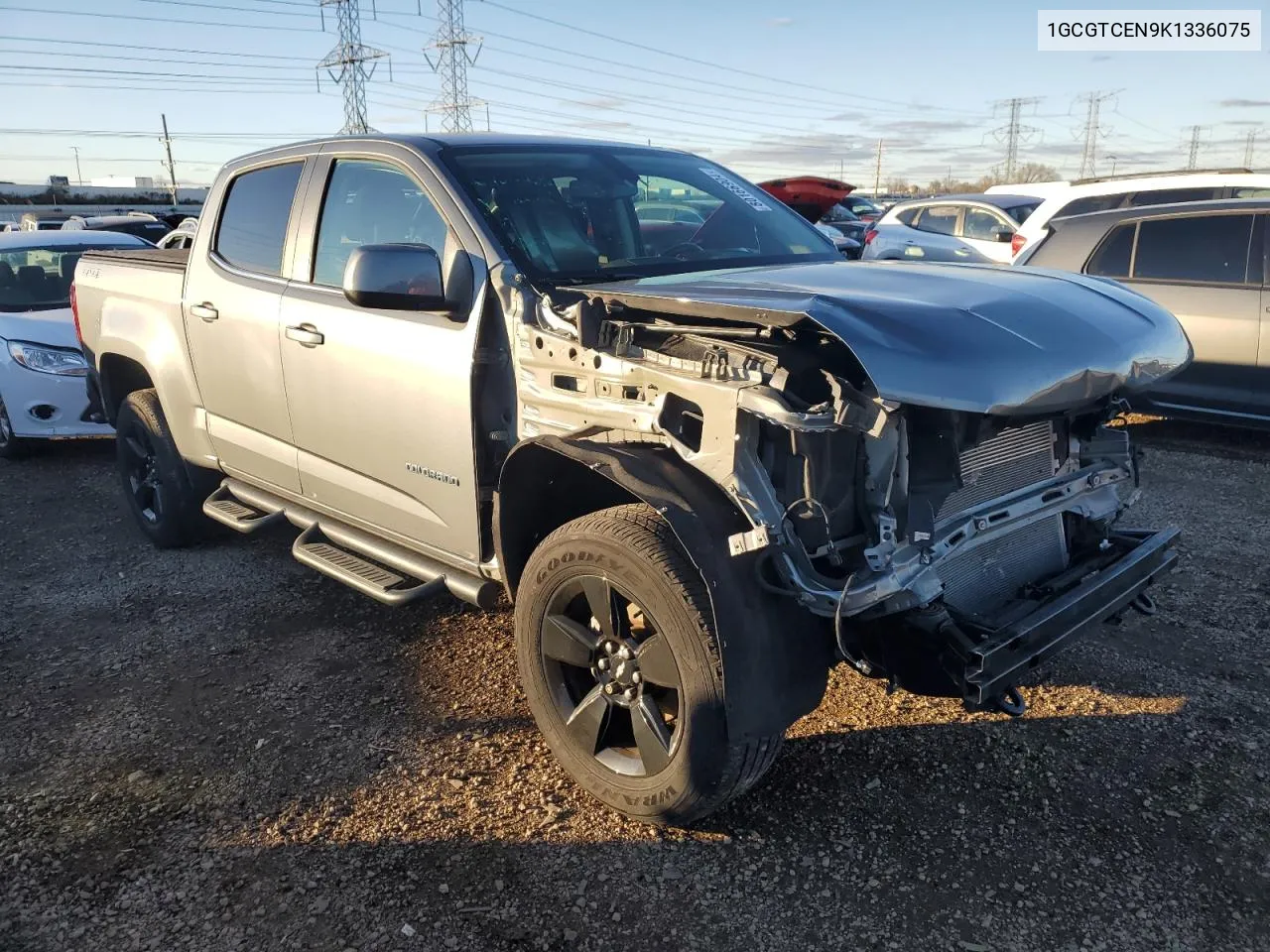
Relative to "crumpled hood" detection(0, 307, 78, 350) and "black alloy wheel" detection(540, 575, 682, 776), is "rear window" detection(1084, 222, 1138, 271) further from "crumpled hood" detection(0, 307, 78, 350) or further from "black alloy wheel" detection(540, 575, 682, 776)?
"crumpled hood" detection(0, 307, 78, 350)

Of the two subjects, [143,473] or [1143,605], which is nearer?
[1143,605]

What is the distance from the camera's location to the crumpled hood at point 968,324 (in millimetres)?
2275

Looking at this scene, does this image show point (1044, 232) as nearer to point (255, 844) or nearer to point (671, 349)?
point (671, 349)

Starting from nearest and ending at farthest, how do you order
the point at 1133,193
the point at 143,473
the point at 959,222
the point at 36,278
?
the point at 143,473 < the point at 36,278 < the point at 1133,193 < the point at 959,222

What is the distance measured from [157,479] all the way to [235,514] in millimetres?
980

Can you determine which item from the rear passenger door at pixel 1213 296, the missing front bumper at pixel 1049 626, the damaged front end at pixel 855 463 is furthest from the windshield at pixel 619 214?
the rear passenger door at pixel 1213 296

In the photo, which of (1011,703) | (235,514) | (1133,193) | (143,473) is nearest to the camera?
(1011,703)

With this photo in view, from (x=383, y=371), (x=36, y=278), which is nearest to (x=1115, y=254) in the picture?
(x=383, y=371)

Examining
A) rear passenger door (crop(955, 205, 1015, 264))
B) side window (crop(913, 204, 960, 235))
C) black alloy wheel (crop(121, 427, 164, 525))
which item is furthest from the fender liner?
side window (crop(913, 204, 960, 235))

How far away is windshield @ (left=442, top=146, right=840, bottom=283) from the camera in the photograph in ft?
11.1

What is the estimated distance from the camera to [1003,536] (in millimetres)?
2928

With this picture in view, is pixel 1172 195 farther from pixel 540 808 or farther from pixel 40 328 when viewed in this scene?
pixel 40 328

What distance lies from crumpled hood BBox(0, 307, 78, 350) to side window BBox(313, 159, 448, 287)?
4470 millimetres

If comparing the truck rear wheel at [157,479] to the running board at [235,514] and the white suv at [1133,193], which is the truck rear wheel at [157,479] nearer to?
the running board at [235,514]
